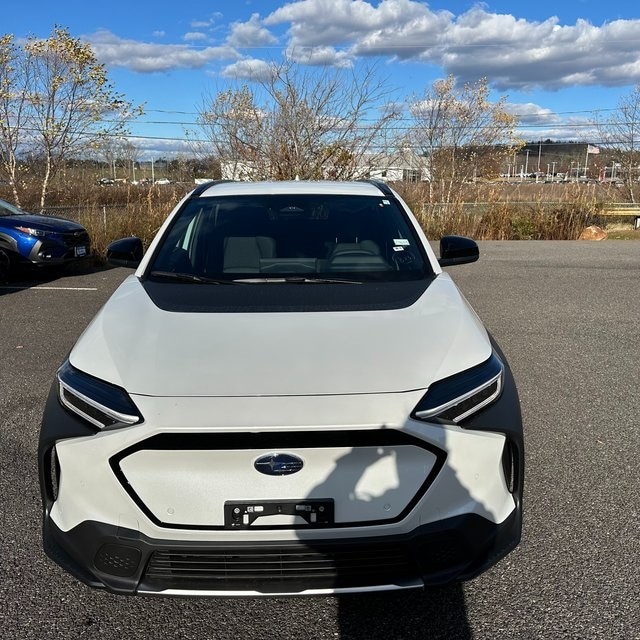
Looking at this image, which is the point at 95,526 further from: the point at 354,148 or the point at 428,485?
the point at 354,148

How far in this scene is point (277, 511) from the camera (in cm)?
191

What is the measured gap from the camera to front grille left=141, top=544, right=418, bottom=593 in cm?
190

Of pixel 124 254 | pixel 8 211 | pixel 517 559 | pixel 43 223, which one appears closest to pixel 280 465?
pixel 517 559

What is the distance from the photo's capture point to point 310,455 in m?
1.91

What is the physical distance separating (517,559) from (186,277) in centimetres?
206

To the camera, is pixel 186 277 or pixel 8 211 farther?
pixel 8 211

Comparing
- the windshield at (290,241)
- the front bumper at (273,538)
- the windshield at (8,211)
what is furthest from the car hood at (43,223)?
the front bumper at (273,538)

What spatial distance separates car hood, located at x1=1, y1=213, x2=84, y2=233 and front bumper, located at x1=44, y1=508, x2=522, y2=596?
8.85m

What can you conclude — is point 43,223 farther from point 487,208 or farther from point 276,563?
point 487,208

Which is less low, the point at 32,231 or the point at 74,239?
the point at 32,231

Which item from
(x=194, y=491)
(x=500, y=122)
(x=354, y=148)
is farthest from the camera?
(x=500, y=122)

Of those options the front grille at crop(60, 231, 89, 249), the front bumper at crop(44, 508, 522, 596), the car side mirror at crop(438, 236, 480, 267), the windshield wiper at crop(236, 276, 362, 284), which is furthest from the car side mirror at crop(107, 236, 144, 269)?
the front grille at crop(60, 231, 89, 249)

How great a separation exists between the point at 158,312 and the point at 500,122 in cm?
2523

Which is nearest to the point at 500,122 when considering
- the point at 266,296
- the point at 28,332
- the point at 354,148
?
the point at 354,148
